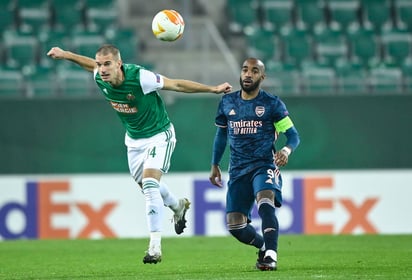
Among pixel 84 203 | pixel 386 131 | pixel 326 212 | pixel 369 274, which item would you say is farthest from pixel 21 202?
pixel 369 274

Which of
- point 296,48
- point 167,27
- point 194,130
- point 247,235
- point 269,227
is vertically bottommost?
point 247,235

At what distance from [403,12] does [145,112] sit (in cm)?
1415

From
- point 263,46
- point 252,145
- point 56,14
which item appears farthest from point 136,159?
point 56,14

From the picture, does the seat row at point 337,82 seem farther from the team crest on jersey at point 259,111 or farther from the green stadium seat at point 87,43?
the team crest on jersey at point 259,111

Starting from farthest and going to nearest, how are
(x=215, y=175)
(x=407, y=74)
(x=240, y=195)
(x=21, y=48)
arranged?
(x=21, y=48) < (x=407, y=74) < (x=215, y=175) < (x=240, y=195)

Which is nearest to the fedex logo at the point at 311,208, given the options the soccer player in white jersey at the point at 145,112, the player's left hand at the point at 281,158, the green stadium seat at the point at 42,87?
the green stadium seat at the point at 42,87

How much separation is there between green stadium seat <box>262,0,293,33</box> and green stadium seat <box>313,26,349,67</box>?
40.7 inches

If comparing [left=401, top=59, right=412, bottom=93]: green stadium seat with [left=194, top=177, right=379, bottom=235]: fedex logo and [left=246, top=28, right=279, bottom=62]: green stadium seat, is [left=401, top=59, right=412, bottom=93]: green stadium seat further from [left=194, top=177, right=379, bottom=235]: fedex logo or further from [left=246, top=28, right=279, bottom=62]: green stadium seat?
[left=246, top=28, right=279, bottom=62]: green stadium seat

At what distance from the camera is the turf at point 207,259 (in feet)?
32.8

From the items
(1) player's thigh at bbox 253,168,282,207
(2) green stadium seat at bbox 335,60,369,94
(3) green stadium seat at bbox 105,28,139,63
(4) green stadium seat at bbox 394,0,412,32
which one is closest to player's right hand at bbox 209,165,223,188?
(1) player's thigh at bbox 253,168,282,207

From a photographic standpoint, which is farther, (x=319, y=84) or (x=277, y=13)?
(x=277, y=13)

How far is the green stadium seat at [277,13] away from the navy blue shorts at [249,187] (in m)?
13.1

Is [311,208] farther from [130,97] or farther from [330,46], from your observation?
[130,97]

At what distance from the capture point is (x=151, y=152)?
10.7m
